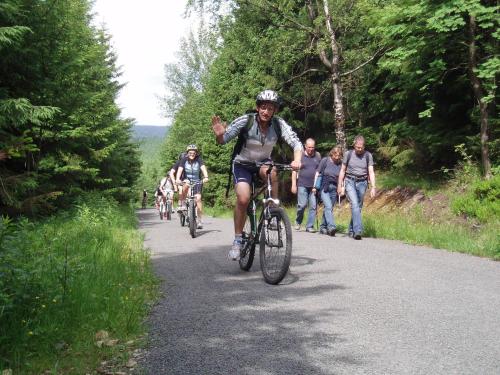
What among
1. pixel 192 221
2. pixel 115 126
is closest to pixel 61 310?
pixel 192 221

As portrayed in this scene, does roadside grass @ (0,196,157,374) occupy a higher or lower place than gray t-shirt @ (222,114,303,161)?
lower

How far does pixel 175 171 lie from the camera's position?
528 inches

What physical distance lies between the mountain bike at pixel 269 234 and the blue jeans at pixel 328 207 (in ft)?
16.2

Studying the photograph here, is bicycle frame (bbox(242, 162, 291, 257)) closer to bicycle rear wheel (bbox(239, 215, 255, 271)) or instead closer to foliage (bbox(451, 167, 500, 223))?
bicycle rear wheel (bbox(239, 215, 255, 271))

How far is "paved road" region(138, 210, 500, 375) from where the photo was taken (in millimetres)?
3154

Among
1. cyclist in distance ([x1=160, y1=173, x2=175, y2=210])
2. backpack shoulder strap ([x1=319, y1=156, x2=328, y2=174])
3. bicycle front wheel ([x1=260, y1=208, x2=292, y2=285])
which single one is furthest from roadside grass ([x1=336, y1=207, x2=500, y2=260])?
cyclist in distance ([x1=160, y1=173, x2=175, y2=210])

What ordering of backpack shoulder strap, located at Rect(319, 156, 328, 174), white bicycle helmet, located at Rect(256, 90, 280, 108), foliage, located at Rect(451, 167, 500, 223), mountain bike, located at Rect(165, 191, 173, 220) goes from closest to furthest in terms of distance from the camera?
1. white bicycle helmet, located at Rect(256, 90, 280, 108)
2. foliage, located at Rect(451, 167, 500, 223)
3. backpack shoulder strap, located at Rect(319, 156, 328, 174)
4. mountain bike, located at Rect(165, 191, 173, 220)

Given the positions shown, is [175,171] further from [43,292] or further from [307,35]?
[43,292]

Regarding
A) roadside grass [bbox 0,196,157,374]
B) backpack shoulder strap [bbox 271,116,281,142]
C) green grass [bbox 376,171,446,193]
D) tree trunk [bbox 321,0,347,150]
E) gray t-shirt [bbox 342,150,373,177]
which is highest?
tree trunk [bbox 321,0,347,150]

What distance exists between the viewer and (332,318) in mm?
4141

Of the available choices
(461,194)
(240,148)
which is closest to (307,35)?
(461,194)

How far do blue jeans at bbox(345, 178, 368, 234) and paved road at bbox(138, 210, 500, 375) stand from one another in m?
2.85

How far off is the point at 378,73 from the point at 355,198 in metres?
5.67


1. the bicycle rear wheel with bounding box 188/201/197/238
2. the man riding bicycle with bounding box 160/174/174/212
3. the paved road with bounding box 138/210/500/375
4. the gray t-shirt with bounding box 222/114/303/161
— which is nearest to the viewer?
the paved road with bounding box 138/210/500/375
